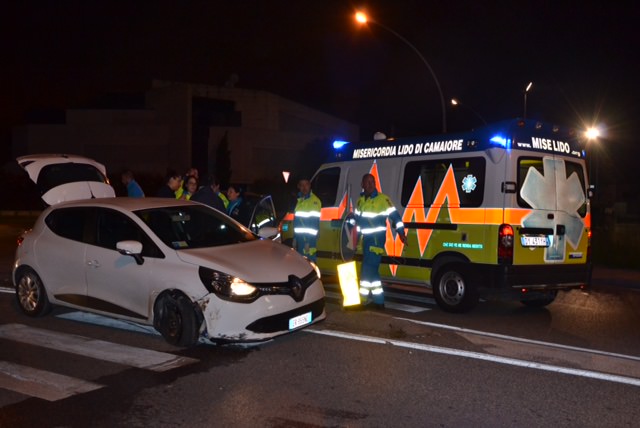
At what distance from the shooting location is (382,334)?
279 inches

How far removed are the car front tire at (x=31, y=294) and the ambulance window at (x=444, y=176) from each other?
16.0ft

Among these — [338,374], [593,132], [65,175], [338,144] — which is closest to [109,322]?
[338,374]

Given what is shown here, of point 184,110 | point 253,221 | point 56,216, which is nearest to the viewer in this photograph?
point 56,216

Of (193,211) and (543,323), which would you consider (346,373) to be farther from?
(543,323)

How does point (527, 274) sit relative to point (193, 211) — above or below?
below

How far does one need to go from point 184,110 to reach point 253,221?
151ft

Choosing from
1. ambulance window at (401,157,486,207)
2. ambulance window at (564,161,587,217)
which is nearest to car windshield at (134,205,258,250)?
ambulance window at (401,157,486,207)

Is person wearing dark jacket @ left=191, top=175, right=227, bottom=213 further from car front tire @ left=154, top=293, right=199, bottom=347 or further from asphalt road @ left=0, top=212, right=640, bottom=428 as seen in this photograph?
car front tire @ left=154, top=293, right=199, bottom=347

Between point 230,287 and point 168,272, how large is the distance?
2.43 feet

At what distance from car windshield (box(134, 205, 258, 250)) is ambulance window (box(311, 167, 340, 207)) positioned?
2.83 metres

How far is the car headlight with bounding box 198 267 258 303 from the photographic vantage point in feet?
19.9

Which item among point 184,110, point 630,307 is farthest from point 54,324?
point 184,110

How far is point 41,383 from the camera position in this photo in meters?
5.30

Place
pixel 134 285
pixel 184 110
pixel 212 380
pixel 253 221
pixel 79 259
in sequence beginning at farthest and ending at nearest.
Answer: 1. pixel 184 110
2. pixel 253 221
3. pixel 79 259
4. pixel 134 285
5. pixel 212 380
